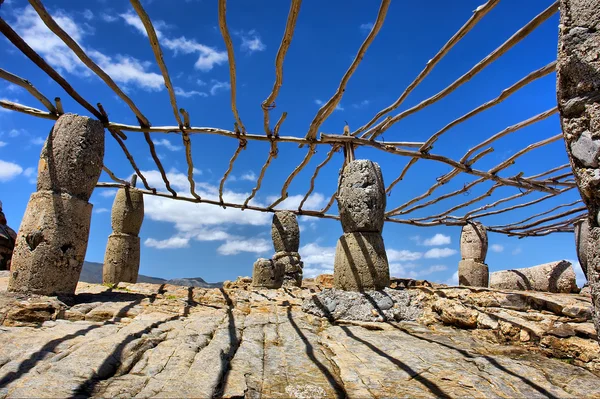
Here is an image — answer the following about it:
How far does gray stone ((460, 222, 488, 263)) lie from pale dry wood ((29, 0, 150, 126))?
9395 millimetres

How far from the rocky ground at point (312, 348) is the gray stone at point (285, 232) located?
5083mm

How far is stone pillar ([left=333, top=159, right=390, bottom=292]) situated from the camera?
18.2 ft

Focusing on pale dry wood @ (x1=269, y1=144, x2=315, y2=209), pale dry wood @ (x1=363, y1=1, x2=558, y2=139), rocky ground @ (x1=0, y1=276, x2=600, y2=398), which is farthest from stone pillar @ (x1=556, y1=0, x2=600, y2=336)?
pale dry wood @ (x1=269, y1=144, x2=315, y2=209)

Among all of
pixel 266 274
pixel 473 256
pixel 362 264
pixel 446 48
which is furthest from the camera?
pixel 473 256

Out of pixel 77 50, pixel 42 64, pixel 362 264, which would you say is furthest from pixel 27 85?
pixel 362 264

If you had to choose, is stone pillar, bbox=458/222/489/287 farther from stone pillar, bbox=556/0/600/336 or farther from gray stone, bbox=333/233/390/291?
stone pillar, bbox=556/0/600/336

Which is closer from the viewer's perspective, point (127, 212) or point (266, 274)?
point (127, 212)

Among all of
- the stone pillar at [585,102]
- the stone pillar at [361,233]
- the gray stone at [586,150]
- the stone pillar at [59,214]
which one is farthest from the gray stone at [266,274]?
the gray stone at [586,150]

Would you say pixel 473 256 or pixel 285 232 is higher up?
pixel 285 232

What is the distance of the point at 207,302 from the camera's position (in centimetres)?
676

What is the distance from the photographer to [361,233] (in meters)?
5.74

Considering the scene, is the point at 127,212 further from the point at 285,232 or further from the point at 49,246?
the point at 285,232

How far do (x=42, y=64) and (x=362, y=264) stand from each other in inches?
217

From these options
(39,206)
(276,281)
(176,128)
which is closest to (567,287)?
(276,281)
